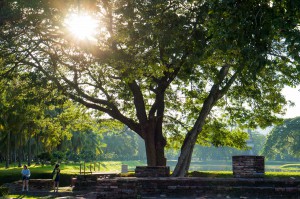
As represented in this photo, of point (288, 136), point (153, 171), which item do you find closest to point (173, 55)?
point (153, 171)

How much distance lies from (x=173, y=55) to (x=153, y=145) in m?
6.41

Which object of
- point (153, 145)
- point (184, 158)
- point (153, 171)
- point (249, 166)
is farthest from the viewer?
point (153, 145)

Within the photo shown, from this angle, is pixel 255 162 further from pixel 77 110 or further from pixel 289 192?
pixel 77 110

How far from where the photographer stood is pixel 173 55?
17.9 metres

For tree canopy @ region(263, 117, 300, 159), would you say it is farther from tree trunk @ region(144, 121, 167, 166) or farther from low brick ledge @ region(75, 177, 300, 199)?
low brick ledge @ region(75, 177, 300, 199)

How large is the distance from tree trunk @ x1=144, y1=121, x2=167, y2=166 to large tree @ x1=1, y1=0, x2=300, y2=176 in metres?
0.06

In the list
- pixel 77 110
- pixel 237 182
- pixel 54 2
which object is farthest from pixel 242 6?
pixel 77 110

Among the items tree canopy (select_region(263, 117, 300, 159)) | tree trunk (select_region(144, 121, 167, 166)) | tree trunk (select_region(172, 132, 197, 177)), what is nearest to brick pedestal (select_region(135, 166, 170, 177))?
tree trunk (select_region(172, 132, 197, 177))

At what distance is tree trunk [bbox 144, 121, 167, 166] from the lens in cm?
2205

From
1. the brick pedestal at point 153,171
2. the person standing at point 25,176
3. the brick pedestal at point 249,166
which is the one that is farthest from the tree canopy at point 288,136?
the brick pedestal at point 153,171

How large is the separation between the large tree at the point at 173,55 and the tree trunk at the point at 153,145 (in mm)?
58

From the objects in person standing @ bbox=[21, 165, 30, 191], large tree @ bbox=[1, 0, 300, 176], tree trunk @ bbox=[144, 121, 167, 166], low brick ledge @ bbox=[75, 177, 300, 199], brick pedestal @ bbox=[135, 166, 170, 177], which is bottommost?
person standing @ bbox=[21, 165, 30, 191]

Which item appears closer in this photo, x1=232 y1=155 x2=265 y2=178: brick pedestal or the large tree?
the large tree

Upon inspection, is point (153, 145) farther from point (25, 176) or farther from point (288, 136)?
point (288, 136)
